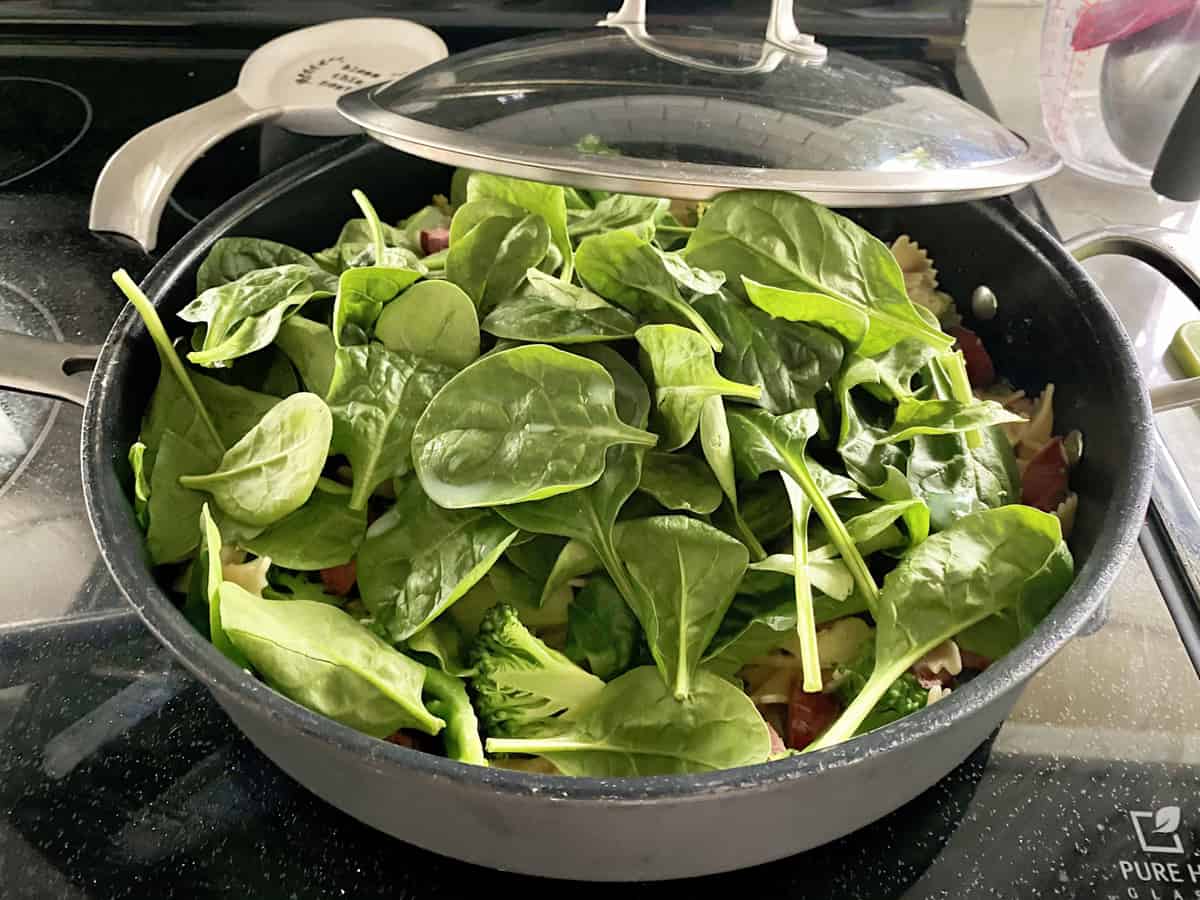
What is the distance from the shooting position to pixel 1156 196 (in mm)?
1119

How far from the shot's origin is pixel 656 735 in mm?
500

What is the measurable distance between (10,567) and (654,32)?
0.62m

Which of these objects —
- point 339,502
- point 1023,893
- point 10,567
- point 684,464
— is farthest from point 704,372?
point 10,567

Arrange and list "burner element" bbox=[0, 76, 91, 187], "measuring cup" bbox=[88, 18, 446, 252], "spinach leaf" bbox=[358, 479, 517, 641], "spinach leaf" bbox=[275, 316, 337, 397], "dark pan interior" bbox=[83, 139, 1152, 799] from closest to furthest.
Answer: "dark pan interior" bbox=[83, 139, 1152, 799] < "spinach leaf" bbox=[358, 479, 517, 641] < "spinach leaf" bbox=[275, 316, 337, 397] < "measuring cup" bbox=[88, 18, 446, 252] < "burner element" bbox=[0, 76, 91, 187]

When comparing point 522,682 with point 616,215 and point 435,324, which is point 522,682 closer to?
point 435,324

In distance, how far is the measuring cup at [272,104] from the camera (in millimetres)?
756

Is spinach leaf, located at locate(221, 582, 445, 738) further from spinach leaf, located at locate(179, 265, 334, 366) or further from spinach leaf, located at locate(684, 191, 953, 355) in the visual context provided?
spinach leaf, located at locate(684, 191, 953, 355)

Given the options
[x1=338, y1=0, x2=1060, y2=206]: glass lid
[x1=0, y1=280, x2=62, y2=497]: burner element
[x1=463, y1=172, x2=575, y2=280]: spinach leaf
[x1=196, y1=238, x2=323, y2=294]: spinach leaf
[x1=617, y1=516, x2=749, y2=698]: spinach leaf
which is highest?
[x1=338, y1=0, x2=1060, y2=206]: glass lid

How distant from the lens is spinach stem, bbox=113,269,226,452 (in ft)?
2.07

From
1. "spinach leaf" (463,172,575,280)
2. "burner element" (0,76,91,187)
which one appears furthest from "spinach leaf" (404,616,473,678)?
"burner element" (0,76,91,187)

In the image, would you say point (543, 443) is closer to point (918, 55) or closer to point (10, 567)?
point (10, 567)

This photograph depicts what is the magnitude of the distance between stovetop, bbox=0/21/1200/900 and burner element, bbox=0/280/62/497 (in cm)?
1

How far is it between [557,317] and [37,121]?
0.85 m

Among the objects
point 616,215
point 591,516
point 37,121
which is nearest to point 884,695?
point 591,516
